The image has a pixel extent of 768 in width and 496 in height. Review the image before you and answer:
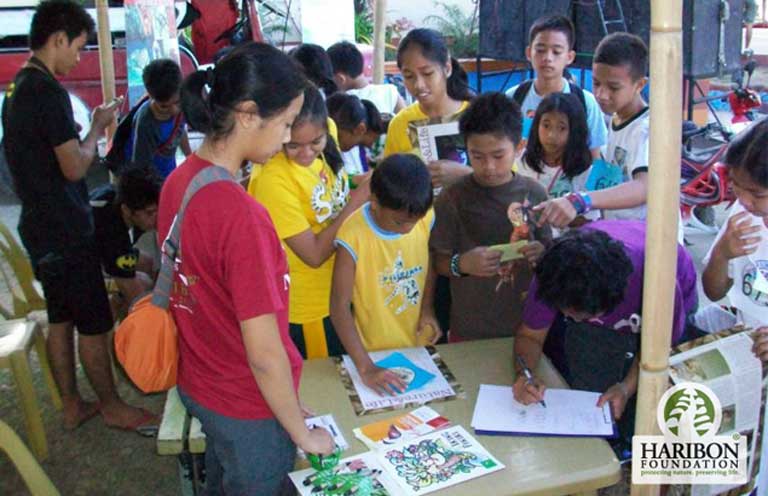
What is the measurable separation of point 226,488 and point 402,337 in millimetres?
700

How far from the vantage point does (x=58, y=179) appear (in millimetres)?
2416

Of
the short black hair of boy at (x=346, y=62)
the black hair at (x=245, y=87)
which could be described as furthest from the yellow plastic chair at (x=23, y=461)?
the short black hair of boy at (x=346, y=62)

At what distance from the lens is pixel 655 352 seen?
1.28 m

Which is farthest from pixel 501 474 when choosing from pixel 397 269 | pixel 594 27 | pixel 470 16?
pixel 470 16

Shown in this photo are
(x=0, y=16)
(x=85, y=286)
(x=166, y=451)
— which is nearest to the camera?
(x=166, y=451)

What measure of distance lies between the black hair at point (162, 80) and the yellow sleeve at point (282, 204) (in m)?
1.49

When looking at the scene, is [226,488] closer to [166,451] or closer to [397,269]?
[166,451]

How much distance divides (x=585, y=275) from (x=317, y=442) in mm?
686

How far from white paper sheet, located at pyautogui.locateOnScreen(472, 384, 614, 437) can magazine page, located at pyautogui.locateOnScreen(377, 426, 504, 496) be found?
70 mm

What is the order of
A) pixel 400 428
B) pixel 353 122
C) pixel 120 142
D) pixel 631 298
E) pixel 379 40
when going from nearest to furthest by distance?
pixel 400 428, pixel 631 298, pixel 353 122, pixel 120 142, pixel 379 40

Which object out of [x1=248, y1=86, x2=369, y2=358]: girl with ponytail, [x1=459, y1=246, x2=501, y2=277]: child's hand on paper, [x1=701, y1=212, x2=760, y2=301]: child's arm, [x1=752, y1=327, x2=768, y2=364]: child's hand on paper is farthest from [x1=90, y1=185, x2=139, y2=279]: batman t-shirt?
[x1=752, y1=327, x2=768, y2=364]: child's hand on paper

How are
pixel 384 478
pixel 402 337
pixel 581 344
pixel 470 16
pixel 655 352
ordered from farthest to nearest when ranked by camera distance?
pixel 470 16, pixel 402 337, pixel 581 344, pixel 384 478, pixel 655 352

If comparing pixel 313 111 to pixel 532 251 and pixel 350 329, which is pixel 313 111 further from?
pixel 532 251

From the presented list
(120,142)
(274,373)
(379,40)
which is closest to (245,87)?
Result: (274,373)
